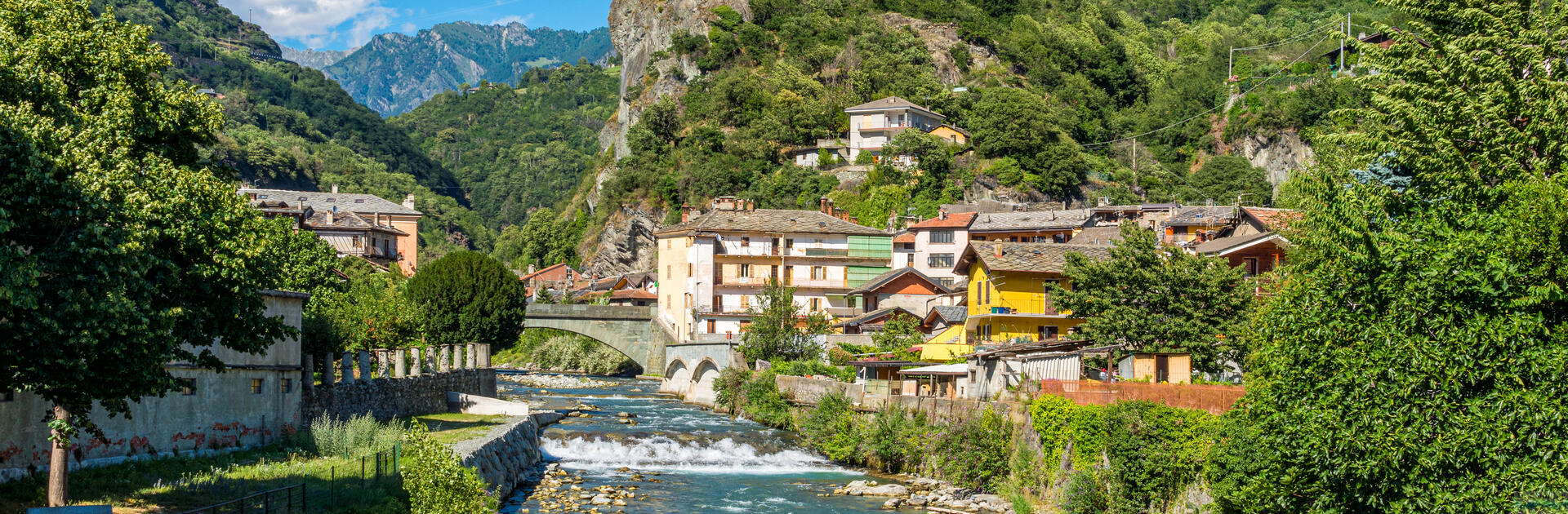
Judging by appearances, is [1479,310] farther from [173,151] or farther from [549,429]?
[549,429]

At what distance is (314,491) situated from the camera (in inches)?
909

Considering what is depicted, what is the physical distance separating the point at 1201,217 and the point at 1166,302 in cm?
3712

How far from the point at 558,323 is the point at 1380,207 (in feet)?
225

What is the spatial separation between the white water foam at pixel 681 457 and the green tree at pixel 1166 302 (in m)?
10.6

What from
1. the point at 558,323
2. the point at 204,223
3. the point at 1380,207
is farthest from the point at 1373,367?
the point at 558,323

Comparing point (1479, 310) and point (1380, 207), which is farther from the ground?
point (1380, 207)

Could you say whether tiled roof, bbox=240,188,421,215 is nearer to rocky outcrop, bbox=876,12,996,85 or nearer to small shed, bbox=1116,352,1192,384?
rocky outcrop, bbox=876,12,996,85

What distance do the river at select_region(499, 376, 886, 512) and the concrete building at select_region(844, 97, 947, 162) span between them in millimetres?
60962

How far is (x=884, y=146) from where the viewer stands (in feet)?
355

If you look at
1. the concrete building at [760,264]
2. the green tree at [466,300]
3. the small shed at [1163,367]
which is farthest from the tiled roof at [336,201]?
the small shed at [1163,367]

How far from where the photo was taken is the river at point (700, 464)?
34.2 metres

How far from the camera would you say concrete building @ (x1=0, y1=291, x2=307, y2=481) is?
73.5 feet

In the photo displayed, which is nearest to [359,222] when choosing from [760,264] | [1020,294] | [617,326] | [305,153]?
[617,326]

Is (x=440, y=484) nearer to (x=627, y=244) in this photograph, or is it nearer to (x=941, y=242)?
(x=941, y=242)
